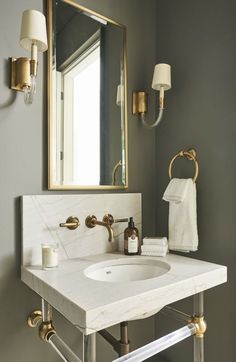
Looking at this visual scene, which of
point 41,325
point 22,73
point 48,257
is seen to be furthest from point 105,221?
point 22,73

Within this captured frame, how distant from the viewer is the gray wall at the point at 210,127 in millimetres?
1337

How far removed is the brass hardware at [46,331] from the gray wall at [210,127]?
75 centimetres

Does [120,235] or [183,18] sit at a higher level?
[183,18]

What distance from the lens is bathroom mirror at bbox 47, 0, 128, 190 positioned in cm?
130

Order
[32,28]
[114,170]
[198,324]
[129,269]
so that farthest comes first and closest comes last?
[114,170] → [129,269] → [198,324] → [32,28]

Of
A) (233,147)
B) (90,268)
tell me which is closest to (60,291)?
(90,268)

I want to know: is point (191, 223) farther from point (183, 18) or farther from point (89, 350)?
point (183, 18)

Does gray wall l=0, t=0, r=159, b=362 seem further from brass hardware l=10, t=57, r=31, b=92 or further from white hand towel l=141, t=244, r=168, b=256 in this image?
white hand towel l=141, t=244, r=168, b=256

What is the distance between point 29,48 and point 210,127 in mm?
902

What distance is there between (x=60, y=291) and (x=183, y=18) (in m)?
1.51

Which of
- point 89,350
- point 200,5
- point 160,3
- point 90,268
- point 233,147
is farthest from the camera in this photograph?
point 160,3

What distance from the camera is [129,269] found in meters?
1.29

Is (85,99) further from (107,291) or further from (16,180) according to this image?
(107,291)

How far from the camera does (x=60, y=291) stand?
883 millimetres
